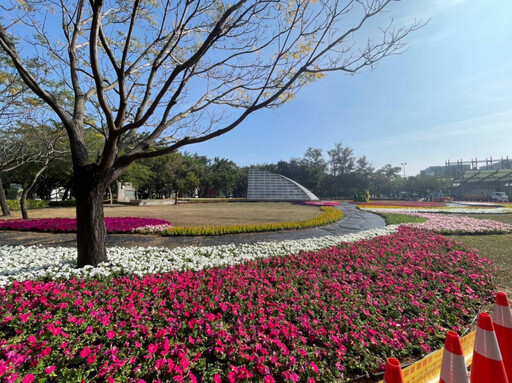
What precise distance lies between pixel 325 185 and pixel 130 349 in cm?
5832

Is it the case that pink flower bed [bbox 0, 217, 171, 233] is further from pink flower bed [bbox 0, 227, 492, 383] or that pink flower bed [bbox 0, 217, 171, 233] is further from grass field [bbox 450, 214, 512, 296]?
grass field [bbox 450, 214, 512, 296]

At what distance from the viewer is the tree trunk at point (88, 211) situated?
4074 mm

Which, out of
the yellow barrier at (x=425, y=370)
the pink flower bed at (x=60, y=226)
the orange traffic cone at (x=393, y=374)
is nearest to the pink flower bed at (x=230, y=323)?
the yellow barrier at (x=425, y=370)

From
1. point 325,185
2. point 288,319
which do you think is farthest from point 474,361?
point 325,185

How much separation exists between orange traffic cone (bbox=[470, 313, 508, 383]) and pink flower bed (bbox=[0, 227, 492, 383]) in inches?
29.7

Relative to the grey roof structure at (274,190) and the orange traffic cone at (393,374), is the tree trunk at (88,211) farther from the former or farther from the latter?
the grey roof structure at (274,190)

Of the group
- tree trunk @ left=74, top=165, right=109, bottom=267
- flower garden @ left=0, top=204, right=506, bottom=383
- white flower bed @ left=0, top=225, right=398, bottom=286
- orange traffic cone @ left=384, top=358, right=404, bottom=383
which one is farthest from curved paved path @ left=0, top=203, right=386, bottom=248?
orange traffic cone @ left=384, top=358, right=404, bottom=383

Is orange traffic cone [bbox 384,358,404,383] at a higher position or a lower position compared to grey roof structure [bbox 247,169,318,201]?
lower

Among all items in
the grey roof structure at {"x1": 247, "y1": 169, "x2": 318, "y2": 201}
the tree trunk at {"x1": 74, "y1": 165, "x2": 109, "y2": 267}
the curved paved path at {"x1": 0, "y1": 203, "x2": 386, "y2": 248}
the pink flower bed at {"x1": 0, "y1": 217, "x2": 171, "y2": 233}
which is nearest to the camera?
the tree trunk at {"x1": 74, "y1": 165, "x2": 109, "y2": 267}

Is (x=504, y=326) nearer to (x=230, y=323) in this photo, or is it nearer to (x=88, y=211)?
(x=230, y=323)

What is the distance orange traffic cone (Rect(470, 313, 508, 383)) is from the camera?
160 cm

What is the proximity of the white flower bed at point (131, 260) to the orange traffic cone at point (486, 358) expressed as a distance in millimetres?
3622

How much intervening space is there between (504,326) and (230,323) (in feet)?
8.10

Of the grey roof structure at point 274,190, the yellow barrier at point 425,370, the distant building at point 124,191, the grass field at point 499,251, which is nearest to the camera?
the yellow barrier at point 425,370
